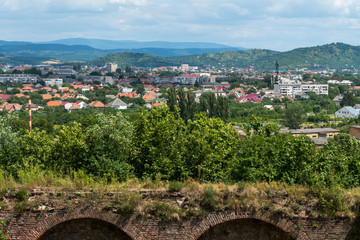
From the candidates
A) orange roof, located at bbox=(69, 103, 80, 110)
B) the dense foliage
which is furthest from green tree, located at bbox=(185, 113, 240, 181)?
orange roof, located at bbox=(69, 103, 80, 110)

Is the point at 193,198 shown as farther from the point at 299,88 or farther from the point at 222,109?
the point at 299,88

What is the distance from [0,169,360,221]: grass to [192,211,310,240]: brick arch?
0.14 m

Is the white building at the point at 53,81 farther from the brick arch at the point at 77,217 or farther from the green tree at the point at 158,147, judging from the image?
the brick arch at the point at 77,217

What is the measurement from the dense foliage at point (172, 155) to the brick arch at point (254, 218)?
1.45 m

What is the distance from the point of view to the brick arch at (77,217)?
9469mm

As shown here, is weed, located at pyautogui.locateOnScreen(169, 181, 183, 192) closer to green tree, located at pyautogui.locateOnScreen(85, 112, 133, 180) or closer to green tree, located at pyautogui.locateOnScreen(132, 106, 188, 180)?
green tree, located at pyautogui.locateOnScreen(132, 106, 188, 180)

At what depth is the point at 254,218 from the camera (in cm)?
958

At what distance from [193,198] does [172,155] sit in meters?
2.67

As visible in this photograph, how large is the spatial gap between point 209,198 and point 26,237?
417 cm

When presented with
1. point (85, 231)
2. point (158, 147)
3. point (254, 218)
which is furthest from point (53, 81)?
point (254, 218)

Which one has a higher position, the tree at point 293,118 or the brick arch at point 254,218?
the brick arch at point 254,218

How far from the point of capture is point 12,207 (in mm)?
9531

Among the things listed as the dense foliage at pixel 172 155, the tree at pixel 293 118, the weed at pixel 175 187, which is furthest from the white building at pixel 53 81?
the weed at pixel 175 187

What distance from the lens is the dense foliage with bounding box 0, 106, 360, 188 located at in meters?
11.1
